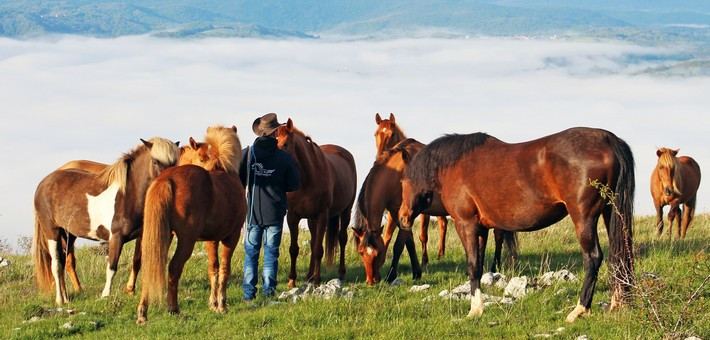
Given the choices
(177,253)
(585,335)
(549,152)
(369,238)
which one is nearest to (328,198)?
(369,238)

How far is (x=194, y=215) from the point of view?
342 inches

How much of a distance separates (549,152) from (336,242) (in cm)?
480

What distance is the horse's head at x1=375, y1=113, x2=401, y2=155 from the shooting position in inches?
533

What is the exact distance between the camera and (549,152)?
827 centimetres

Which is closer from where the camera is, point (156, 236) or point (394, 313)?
point (156, 236)

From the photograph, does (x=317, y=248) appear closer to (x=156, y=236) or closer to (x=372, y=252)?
(x=372, y=252)

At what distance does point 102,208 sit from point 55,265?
3.11 ft

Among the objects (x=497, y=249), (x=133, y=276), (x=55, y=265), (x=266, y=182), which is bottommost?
(x=497, y=249)

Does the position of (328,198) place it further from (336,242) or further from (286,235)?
(286,235)

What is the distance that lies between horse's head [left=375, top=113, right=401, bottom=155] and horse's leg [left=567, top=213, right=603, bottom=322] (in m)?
5.53

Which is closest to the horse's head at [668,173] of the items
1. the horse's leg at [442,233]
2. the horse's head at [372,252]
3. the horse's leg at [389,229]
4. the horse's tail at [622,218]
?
the horse's leg at [442,233]

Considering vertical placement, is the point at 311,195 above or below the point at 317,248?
above

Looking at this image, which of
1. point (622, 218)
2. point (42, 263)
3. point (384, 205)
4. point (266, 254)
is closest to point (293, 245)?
point (266, 254)

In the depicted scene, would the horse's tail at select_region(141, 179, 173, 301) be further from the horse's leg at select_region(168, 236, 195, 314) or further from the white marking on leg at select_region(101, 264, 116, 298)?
the white marking on leg at select_region(101, 264, 116, 298)
